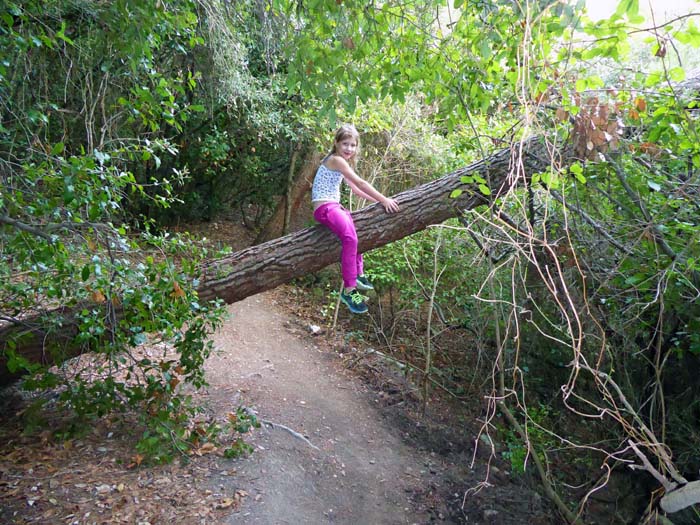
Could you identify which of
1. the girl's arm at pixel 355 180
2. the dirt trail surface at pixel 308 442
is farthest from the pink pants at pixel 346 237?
the dirt trail surface at pixel 308 442

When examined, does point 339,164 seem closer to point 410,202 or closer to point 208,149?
point 410,202

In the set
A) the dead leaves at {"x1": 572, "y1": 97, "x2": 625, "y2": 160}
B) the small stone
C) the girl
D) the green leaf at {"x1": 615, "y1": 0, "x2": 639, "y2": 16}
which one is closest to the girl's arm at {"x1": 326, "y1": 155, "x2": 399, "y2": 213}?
the girl

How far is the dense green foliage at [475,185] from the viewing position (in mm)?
3018

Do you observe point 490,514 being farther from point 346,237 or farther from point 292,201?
point 292,201

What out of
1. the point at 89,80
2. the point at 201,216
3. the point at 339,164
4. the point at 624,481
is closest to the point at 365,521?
the point at 624,481

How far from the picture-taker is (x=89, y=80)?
466cm

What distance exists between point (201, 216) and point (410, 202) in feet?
19.8

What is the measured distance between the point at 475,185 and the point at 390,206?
2.46 feet

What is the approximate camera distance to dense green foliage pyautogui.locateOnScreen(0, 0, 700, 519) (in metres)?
3.02

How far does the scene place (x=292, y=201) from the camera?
861 cm

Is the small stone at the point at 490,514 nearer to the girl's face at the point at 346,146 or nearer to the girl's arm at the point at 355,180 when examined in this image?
the girl's arm at the point at 355,180

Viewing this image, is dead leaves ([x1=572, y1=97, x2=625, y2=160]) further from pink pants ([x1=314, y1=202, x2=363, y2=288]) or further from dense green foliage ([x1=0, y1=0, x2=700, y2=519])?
pink pants ([x1=314, y1=202, x2=363, y2=288])

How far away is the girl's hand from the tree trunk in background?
162 inches

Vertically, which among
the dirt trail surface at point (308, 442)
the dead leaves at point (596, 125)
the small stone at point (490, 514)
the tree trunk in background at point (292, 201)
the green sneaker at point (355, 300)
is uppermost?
the dead leaves at point (596, 125)
